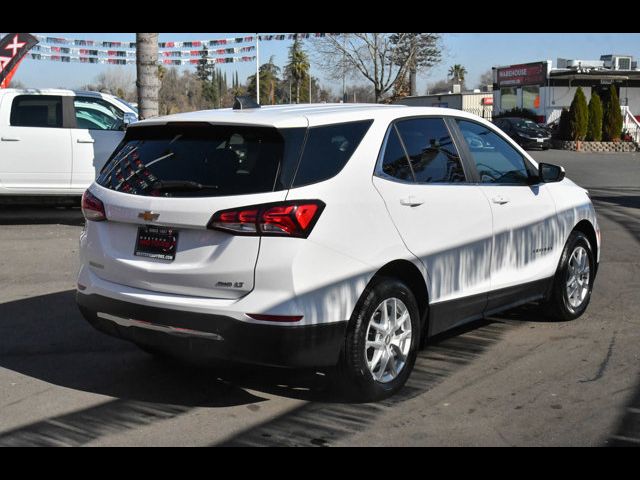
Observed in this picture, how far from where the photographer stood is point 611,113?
1426 inches

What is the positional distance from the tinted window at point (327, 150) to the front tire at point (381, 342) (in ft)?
2.37

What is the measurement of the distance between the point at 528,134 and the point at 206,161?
106 feet

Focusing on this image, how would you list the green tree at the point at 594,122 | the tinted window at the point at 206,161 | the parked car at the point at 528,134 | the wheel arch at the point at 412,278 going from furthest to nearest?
the green tree at the point at 594,122, the parked car at the point at 528,134, the wheel arch at the point at 412,278, the tinted window at the point at 206,161

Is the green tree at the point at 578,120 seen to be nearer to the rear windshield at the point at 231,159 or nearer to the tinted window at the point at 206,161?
the rear windshield at the point at 231,159

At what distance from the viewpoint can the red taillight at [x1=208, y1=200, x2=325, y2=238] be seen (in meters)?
4.09

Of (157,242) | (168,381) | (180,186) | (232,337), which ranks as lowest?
(168,381)

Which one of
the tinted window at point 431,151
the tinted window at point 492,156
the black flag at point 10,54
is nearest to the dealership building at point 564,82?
the black flag at point 10,54

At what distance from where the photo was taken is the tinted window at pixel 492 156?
566 centimetres

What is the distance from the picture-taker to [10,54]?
2059 cm

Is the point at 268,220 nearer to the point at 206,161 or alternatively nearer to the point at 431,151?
the point at 206,161

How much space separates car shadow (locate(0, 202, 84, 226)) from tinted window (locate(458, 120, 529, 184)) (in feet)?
25.7

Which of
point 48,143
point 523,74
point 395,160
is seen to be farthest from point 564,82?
point 395,160
